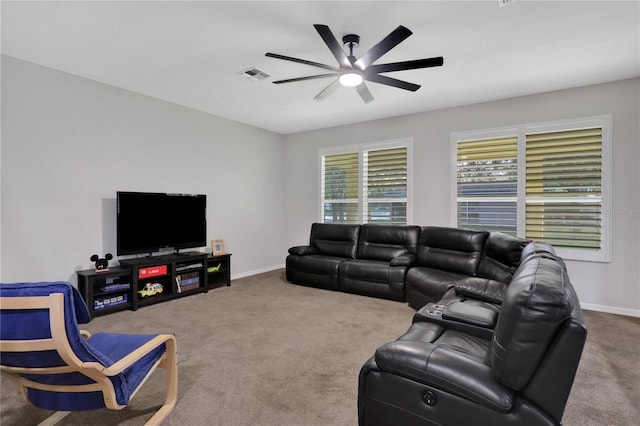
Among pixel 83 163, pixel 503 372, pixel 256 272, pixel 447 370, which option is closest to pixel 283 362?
pixel 447 370

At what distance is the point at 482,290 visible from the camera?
Answer: 264 centimetres

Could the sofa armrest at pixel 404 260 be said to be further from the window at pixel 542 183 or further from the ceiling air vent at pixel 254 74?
the ceiling air vent at pixel 254 74

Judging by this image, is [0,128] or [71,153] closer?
[0,128]

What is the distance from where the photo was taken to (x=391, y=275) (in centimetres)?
431

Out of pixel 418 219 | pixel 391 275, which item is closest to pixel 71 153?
pixel 391 275

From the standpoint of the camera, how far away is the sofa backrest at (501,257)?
3.19m

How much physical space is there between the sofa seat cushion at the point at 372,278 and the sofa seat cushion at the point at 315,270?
0.12 meters

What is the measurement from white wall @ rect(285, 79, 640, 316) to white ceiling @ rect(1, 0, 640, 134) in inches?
9.5

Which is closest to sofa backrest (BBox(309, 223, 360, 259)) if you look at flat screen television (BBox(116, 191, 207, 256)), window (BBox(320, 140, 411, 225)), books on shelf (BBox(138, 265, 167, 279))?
window (BBox(320, 140, 411, 225))

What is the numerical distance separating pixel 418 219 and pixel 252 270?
3.16 metres

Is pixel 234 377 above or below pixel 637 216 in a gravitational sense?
below

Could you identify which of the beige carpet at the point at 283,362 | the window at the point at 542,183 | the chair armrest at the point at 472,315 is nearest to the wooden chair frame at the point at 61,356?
the beige carpet at the point at 283,362

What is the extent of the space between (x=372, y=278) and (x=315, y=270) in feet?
3.19

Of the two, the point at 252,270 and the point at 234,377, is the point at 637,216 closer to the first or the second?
the point at 234,377
